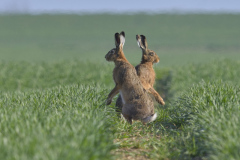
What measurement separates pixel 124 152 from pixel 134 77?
1701mm

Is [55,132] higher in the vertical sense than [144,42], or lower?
lower

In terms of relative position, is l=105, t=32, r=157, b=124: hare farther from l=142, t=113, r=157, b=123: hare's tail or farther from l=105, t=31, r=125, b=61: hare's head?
l=105, t=31, r=125, b=61: hare's head

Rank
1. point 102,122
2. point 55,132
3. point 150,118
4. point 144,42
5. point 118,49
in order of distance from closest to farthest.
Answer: point 55,132 → point 102,122 → point 150,118 → point 118,49 → point 144,42

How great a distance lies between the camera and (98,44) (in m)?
63.5

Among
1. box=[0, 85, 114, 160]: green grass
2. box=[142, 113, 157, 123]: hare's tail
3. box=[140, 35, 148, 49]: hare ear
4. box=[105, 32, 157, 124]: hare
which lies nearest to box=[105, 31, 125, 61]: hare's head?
box=[105, 32, 157, 124]: hare

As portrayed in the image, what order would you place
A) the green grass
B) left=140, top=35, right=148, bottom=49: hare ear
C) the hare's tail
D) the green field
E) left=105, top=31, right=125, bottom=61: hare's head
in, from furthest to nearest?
left=140, top=35, right=148, bottom=49: hare ear, left=105, top=31, right=125, bottom=61: hare's head, the hare's tail, the green field, the green grass

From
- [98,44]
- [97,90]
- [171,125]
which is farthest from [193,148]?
[98,44]

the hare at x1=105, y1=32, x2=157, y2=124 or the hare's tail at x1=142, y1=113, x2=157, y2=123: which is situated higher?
the hare at x1=105, y1=32, x2=157, y2=124

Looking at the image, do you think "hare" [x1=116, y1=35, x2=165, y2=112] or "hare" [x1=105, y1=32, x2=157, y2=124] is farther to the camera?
"hare" [x1=116, y1=35, x2=165, y2=112]

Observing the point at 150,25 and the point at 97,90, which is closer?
the point at 97,90

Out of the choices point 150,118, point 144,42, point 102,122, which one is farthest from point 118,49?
point 102,122

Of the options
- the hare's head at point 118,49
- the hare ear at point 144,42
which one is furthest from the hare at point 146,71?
the hare's head at point 118,49

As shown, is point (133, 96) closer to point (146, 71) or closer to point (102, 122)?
point (146, 71)

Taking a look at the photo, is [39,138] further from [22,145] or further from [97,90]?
[97,90]
